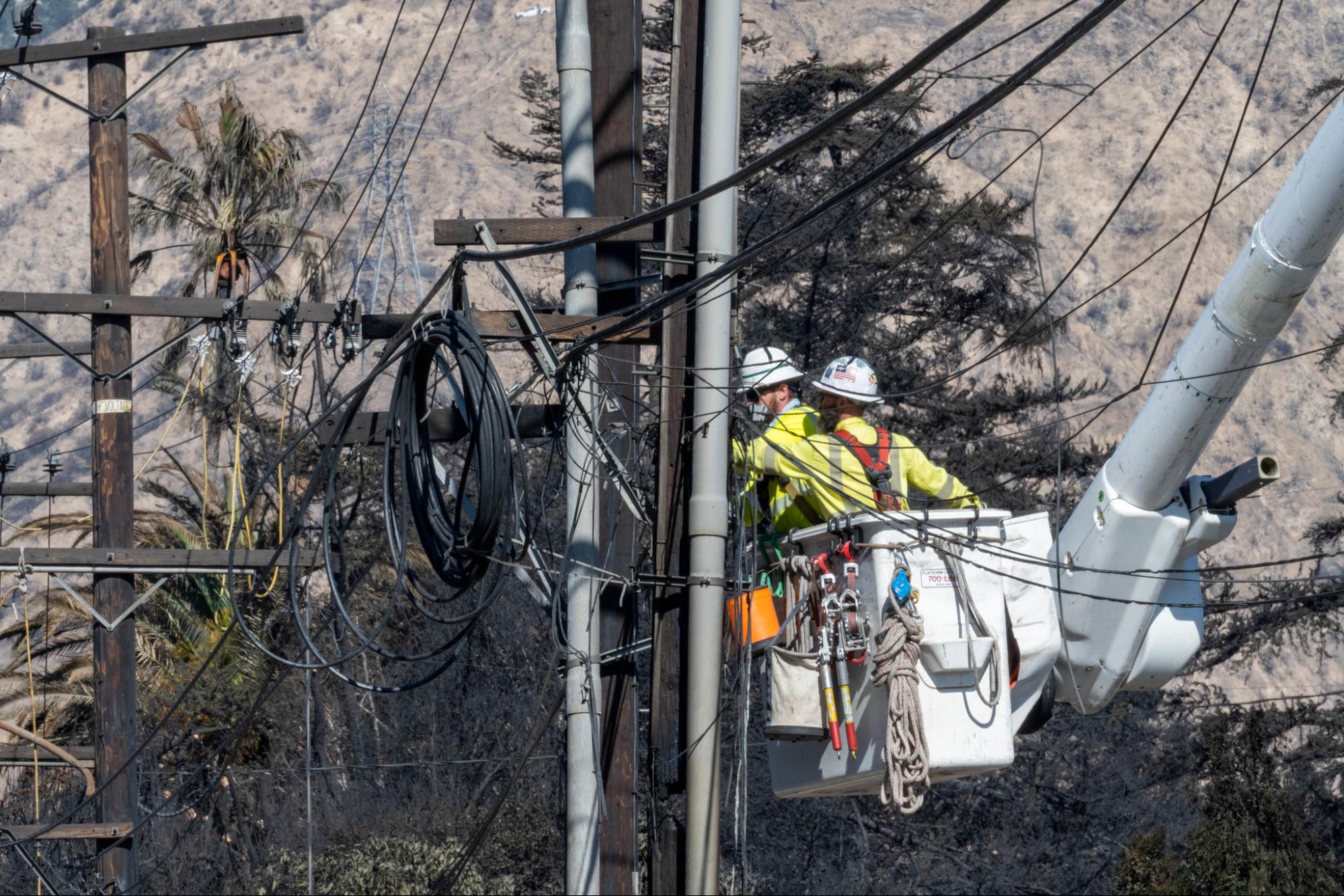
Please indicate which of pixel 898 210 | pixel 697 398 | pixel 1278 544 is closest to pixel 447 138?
pixel 1278 544

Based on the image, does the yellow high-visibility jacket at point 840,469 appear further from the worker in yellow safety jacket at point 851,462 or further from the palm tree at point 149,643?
the palm tree at point 149,643

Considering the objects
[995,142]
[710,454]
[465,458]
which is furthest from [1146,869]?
[995,142]

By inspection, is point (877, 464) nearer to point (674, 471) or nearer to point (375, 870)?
point (674, 471)

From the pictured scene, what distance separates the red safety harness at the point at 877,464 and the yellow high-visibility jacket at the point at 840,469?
3cm

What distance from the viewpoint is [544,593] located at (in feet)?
32.9

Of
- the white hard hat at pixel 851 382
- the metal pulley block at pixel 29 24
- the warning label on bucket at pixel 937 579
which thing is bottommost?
the warning label on bucket at pixel 937 579

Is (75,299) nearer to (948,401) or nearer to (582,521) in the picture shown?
(582,521)

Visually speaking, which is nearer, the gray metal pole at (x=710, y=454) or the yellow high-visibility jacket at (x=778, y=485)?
the gray metal pole at (x=710, y=454)

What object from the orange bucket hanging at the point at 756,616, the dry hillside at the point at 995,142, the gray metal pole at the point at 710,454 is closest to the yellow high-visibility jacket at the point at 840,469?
the gray metal pole at the point at 710,454

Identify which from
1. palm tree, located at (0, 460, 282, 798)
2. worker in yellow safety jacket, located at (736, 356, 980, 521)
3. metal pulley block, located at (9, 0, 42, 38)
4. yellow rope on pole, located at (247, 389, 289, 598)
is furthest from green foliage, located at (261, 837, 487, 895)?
worker in yellow safety jacket, located at (736, 356, 980, 521)

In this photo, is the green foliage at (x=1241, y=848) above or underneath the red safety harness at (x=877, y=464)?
underneath

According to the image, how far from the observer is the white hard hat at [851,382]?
392 inches

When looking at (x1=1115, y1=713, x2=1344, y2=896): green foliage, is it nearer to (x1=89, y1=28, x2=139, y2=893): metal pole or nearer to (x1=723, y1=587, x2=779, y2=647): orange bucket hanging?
(x1=89, y1=28, x2=139, y2=893): metal pole

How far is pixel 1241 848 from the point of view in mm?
25766
